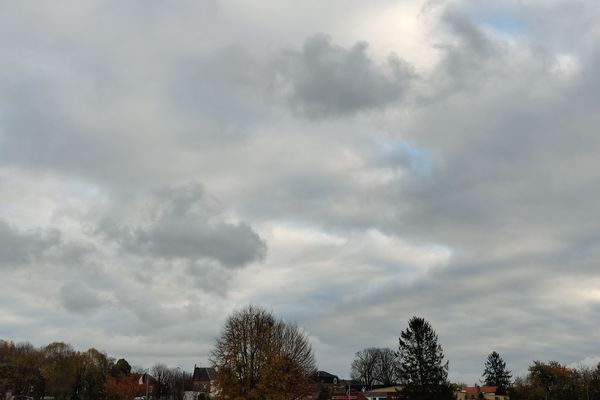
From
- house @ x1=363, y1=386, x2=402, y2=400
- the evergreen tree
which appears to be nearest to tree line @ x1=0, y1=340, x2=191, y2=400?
house @ x1=363, y1=386, x2=402, y2=400

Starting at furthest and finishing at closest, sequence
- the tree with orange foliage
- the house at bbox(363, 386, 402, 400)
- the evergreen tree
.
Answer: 1. the house at bbox(363, 386, 402, 400)
2. the tree with orange foliage
3. the evergreen tree

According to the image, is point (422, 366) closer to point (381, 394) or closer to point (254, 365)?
point (254, 365)

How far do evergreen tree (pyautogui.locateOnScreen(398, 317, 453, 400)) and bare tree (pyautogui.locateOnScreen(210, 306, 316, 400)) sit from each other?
1996 centimetres

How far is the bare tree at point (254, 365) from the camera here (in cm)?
8200

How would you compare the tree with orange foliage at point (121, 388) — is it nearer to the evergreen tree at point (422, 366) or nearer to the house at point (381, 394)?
the house at point (381, 394)

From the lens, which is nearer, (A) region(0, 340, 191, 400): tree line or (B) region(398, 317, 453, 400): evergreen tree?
(B) region(398, 317, 453, 400): evergreen tree

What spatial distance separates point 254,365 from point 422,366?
3317 centimetres

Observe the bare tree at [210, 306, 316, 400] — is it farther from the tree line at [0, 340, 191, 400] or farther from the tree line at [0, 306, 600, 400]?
the tree line at [0, 340, 191, 400]

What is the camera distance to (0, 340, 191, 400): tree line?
155375mm

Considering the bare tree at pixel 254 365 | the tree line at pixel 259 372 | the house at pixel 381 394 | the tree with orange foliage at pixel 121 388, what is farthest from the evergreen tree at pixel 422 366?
the tree with orange foliage at pixel 121 388

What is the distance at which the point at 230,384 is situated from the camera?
3285 inches

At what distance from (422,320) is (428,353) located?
19.2 ft

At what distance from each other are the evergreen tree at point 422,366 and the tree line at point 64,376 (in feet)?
268

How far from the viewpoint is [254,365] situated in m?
86.6
